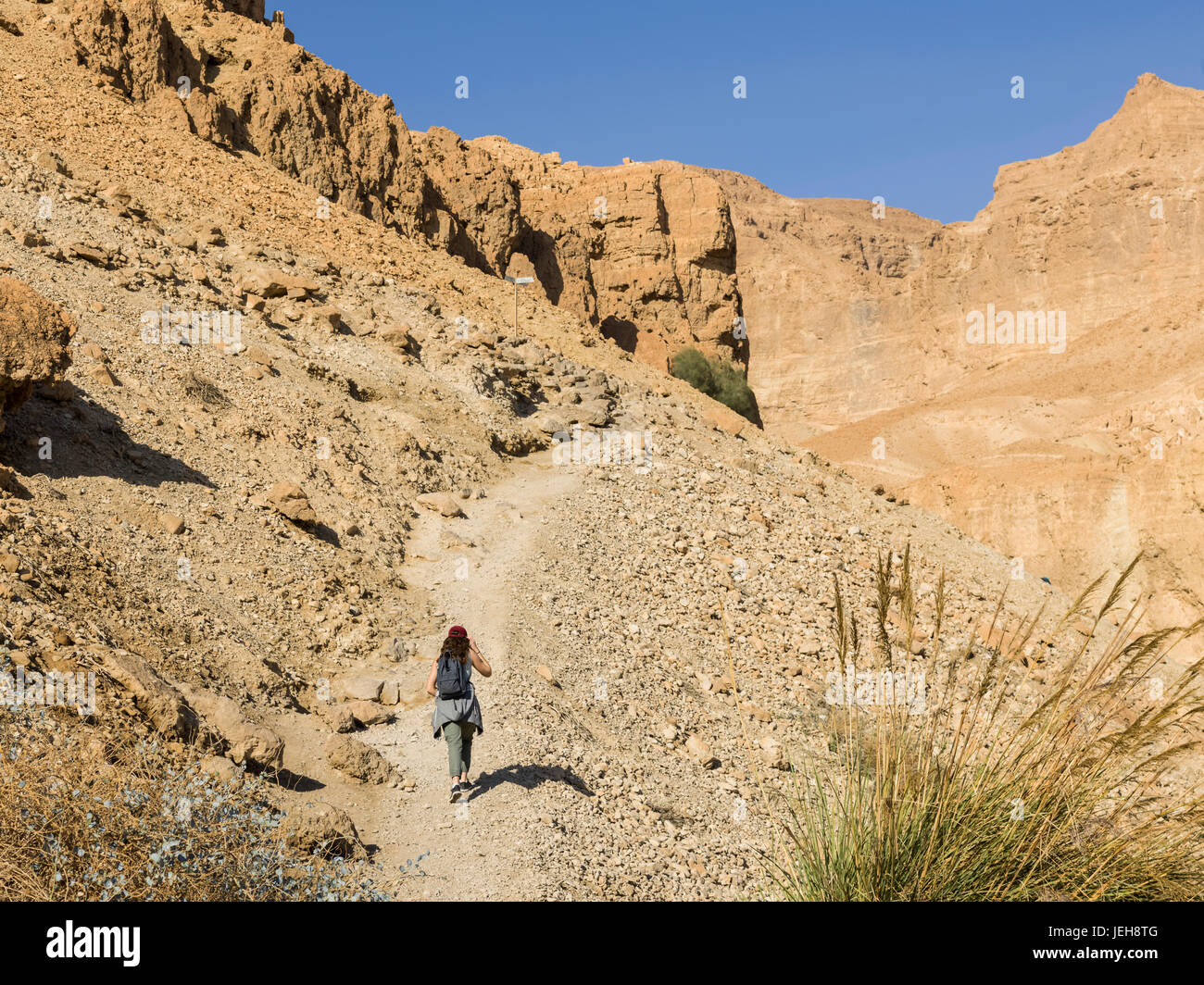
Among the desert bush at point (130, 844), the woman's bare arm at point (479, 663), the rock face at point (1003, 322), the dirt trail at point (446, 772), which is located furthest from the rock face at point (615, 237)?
the desert bush at point (130, 844)

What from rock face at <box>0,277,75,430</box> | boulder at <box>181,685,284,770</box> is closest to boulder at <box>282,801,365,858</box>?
boulder at <box>181,685,284,770</box>

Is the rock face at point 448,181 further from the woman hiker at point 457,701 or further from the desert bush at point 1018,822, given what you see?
the desert bush at point 1018,822

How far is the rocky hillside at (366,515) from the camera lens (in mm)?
7395

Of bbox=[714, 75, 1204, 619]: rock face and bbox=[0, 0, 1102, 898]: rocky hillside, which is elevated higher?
bbox=[714, 75, 1204, 619]: rock face

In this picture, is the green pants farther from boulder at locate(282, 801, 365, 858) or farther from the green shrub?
the green shrub

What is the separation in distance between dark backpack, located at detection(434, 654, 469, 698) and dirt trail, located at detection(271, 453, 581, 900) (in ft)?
2.78

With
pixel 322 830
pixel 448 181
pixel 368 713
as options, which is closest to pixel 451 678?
pixel 322 830

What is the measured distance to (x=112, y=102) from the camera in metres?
21.6

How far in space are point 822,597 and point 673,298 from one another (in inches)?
1143

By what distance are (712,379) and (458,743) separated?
32.8 meters

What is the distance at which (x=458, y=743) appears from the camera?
7277mm

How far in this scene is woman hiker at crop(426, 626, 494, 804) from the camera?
718 centimetres
